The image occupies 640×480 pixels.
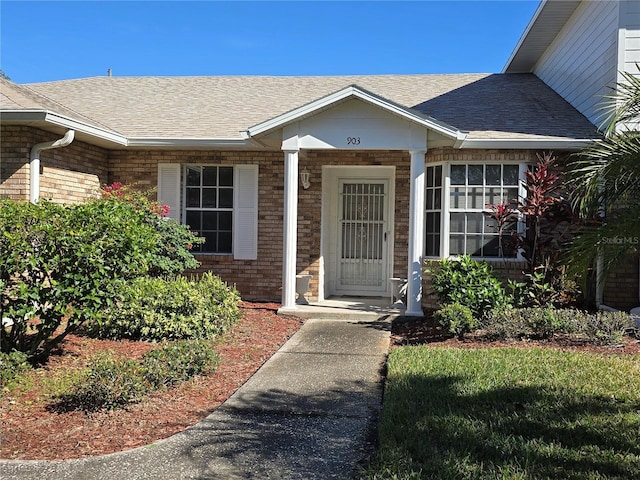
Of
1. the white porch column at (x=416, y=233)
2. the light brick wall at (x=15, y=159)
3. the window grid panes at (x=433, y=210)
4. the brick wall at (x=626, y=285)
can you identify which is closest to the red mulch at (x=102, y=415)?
the light brick wall at (x=15, y=159)

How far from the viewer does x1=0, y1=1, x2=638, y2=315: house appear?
30.6 feet

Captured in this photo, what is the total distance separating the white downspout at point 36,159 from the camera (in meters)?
8.69

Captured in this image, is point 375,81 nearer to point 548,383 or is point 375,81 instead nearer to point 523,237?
point 523,237

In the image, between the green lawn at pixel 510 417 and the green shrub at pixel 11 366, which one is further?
the green shrub at pixel 11 366

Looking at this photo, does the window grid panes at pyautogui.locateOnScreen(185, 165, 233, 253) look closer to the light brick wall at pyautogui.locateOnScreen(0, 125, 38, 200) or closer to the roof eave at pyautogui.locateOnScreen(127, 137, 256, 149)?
the roof eave at pyautogui.locateOnScreen(127, 137, 256, 149)

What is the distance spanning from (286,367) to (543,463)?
3260mm

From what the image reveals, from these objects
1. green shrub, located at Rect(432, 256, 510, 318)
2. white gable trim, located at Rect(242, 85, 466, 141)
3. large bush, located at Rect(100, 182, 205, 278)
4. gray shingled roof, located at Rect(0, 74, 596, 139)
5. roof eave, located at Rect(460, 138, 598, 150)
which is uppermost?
gray shingled roof, located at Rect(0, 74, 596, 139)

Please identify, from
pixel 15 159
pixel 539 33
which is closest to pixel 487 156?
pixel 539 33

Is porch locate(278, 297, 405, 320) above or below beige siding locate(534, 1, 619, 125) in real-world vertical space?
below

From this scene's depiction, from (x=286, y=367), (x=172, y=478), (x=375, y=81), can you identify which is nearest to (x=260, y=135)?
(x=286, y=367)

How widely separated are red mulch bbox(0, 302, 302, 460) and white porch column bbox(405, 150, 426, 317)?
3013 millimetres

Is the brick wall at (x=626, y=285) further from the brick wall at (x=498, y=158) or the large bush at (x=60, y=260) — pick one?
the large bush at (x=60, y=260)

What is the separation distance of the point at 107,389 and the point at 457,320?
470cm

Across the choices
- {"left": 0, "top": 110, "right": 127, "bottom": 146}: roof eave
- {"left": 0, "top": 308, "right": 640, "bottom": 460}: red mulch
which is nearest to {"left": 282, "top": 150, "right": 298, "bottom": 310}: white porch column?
{"left": 0, "top": 308, "right": 640, "bottom": 460}: red mulch
